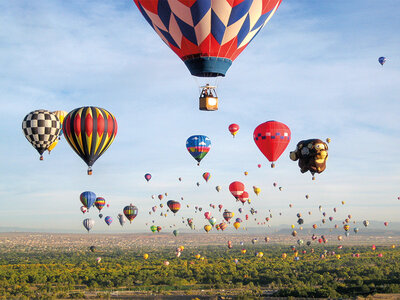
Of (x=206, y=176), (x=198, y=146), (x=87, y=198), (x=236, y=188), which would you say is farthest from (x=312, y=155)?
(x=206, y=176)

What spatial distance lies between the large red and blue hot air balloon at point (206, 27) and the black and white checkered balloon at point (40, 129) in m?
15.7

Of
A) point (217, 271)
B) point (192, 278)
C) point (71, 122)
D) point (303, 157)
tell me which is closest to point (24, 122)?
point (71, 122)

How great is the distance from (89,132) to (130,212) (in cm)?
3410

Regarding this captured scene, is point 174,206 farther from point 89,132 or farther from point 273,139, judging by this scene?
point 89,132

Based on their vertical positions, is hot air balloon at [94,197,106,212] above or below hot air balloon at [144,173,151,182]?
below

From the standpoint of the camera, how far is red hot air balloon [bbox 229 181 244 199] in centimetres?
6131

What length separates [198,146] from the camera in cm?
4928

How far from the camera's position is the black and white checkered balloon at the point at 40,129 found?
41250 mm

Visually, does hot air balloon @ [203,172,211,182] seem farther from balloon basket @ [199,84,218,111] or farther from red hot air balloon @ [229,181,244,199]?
balloon basket @ [199,84,218,111]

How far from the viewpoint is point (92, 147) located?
36312 mm

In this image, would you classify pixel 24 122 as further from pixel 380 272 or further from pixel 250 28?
pixel 380 272

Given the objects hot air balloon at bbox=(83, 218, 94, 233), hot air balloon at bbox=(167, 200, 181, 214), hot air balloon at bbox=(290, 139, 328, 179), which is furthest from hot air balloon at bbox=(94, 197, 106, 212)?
hot air balloon at bbox=(290, 139, 328, 179)

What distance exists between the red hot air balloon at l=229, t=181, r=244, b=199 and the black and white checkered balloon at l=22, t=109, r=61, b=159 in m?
24.9

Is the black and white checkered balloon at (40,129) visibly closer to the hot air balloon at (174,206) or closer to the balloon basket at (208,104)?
the balloon basket at (208,104)
